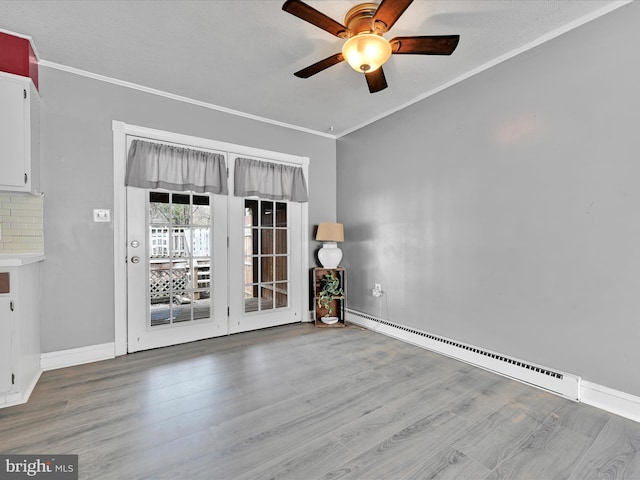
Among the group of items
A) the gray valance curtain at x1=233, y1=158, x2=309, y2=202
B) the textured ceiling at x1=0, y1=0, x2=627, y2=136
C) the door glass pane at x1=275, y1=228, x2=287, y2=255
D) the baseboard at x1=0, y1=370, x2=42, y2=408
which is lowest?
the baseboard at x1=0, y1=370, x2=42, y2=408

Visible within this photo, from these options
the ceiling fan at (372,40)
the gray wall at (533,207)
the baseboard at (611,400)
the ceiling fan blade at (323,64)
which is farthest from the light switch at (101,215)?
the baseboard at (611,400)

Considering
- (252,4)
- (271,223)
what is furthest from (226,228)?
(252,4)

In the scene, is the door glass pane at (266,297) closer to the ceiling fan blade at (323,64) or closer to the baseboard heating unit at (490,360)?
the baseboard heating unit at (490,360)

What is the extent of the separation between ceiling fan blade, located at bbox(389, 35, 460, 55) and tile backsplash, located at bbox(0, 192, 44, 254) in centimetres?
301

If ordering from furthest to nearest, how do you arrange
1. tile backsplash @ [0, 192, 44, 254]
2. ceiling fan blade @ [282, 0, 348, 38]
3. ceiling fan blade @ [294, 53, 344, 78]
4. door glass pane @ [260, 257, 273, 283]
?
door glass pane @ [260, 257, 273, 283] → tile backsplash @ [0, 192, 44, 254] → ceiling fan blade @ [294, 53, 344, 78] → ceiling fan blade @ [282, 0, 348, 38]

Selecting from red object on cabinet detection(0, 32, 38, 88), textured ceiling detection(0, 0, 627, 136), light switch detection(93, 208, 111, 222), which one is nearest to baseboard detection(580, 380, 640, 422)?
textured ceiling detection(0, 0, 627, 136)

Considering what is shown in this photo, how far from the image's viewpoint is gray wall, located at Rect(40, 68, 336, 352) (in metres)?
2.62

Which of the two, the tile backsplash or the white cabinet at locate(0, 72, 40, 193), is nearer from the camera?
the white cabinet at locate(0, 72, 40, 193)

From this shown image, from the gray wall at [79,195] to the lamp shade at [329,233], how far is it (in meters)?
2.13

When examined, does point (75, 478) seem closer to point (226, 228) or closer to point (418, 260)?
point (226, 228)

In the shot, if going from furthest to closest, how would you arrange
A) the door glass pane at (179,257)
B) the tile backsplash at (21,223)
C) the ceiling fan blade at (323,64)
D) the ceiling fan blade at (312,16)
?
the door glass pane at (179,257) < the tile backsplash at (21,223) < the ceiling fan blade at (323,64) < the ceiling fan blade at (312,16)

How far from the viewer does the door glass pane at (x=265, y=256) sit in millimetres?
3703

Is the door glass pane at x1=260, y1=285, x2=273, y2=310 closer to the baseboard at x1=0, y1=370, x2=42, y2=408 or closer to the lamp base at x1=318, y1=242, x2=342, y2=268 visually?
the lamp base at x1=318, y1=242, x2=342, y2=268

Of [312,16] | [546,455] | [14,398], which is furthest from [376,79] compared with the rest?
[14,398]
